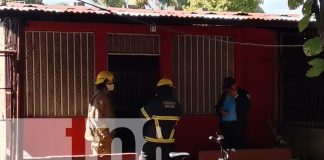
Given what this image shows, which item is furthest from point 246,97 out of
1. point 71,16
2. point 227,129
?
point 71,16

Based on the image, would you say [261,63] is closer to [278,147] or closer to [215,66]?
[215,66]

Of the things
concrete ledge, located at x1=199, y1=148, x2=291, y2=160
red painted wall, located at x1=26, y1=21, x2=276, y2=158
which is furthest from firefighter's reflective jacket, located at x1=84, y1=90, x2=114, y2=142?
concrete ledge, located at x1=199, y1=148, x2=291, y2=160

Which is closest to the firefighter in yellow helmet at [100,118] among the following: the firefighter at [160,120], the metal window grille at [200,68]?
the firefighter at [160,120]

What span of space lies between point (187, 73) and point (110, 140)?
2211 millimetres

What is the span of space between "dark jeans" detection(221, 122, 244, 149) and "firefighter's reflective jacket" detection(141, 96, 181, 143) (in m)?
1.93

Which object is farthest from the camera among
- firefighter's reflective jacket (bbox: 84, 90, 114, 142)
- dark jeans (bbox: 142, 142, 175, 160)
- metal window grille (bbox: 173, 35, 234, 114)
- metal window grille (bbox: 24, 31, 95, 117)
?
metal window grille (bbox: 173, 35, 234, 114)

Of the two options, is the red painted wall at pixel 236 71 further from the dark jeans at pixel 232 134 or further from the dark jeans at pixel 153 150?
the dark jeans at pixel 153 150

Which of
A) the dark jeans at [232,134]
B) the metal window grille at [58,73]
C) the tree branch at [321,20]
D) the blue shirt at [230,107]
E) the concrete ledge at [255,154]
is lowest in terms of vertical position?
the concrete ledge at [255,154]

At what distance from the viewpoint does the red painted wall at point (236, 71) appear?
7730 mm

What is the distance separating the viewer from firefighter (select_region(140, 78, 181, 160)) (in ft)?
19.4

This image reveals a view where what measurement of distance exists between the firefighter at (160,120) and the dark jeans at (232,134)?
1921mm

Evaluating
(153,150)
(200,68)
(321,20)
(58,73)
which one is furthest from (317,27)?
(200,68)

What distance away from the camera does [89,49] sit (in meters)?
7.79

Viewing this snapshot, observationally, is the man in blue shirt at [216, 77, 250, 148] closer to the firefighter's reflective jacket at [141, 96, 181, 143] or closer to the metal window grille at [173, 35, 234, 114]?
the metal window grille at [173, 35, 234, 114]
